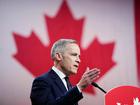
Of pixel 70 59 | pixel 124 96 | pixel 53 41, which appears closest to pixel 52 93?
pixel 70 59

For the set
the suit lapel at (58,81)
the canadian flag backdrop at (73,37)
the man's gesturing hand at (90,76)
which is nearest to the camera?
the man's gesturing hand at (90,76)

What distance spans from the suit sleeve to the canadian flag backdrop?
1074 millimetres

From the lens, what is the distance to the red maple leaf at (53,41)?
2248 mm

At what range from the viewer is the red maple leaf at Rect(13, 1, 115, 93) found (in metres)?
2.25

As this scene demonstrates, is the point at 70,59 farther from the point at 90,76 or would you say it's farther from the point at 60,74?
the point at 90,76

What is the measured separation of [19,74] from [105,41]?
70 centimetres

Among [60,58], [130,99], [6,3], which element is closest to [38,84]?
[60,58]

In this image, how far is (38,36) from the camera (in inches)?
89.8

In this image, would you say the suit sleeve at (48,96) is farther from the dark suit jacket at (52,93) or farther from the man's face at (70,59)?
the man's face at (70,59)

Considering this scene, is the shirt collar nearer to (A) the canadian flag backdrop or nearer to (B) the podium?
(B) the podium

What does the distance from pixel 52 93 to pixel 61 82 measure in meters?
0.08

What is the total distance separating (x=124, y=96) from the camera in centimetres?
102

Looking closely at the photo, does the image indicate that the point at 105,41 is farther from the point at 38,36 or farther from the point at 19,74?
the point at 19,74

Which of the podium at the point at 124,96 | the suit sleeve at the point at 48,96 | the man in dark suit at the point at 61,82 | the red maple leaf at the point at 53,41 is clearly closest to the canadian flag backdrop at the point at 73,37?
the red maple leaf at the point at 53,41
